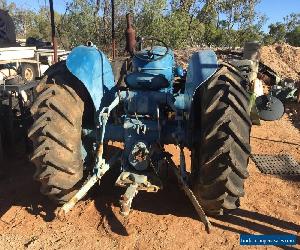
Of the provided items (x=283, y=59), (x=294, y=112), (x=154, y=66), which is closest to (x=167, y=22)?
(x=283, y=59)

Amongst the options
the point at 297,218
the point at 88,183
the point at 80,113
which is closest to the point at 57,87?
the point at 80,113

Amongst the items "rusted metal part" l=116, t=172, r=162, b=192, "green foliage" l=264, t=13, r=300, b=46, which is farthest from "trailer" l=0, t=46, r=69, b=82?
"green foliage" l=264, t=13, r=300, b=46

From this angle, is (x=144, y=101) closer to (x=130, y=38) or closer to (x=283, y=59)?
(x=130, y=38)

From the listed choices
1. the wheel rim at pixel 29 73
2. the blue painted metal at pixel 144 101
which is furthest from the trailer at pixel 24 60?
the blue painted metal at pixel 144 101

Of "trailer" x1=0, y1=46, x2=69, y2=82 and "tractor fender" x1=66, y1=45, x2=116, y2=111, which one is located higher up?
"tractor fender" x1=66, y1=45, x2=116, y2=111

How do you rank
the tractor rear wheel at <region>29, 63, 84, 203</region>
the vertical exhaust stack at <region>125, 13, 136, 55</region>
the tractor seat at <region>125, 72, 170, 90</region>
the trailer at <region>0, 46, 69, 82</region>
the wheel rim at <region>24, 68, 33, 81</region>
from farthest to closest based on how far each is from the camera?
1. the wheel rim at <region>24, 68, 33, 81</region>
2. the trailer at <region>0, 46, 69, 82</region>
3. the vertical exhaust stack at <region>125, 13, 136, 55</region>
4. the tractor seat at <region>125, 72, 170, 90</region>
5. the tractor rear wheel at <region>29, 63, 84, 203</region>

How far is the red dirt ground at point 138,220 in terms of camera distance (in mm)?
3602

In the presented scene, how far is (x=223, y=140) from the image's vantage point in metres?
3.33

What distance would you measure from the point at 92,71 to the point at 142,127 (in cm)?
78

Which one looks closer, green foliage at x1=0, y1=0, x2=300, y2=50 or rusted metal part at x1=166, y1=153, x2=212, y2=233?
rusted metal part at x1=166, y1=153, x2=212, y2=233

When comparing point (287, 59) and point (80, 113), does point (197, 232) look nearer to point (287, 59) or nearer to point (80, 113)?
point (80, 113)

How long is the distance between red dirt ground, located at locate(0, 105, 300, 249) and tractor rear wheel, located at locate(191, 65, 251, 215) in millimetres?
444

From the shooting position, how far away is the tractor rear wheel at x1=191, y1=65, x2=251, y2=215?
3332 millimetres

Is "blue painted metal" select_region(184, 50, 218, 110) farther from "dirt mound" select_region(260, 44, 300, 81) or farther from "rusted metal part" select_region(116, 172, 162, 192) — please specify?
"dirt mound" select_region(260, 44, 300, 81)
